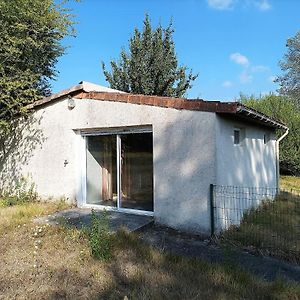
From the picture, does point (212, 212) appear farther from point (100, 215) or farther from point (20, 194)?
point (20, 194)

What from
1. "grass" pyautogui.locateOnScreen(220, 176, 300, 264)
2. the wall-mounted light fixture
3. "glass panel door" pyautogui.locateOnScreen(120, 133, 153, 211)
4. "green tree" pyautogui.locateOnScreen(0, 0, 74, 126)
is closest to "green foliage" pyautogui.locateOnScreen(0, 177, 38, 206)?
"green tree" pyautogui.locateOnScreen(0, 0, 74, 126)

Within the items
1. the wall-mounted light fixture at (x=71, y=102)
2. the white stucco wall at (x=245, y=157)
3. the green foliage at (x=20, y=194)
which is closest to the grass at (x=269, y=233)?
the white stucco wall at (x=245, y=157)

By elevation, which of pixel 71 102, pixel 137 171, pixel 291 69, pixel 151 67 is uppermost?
pixel 291 69

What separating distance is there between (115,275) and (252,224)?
14.0ft

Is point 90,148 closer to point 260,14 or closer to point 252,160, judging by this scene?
point 252,160

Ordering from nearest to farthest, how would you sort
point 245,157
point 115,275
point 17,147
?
point 115,275
point 245,157
point 17,147

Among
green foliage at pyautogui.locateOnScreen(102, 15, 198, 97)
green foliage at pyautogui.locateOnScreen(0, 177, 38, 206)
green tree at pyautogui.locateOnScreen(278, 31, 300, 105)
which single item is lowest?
green foliage at pyautogui.locateOnScreen(0, 177, 38, 206)

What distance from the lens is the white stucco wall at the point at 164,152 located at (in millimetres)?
8172

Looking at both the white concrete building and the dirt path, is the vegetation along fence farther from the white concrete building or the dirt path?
the dirt path

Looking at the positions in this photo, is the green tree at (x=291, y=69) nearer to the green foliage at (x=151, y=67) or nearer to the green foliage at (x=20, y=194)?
the green foliage at (x=151, y=67)

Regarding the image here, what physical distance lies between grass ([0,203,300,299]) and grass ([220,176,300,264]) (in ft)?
5.84

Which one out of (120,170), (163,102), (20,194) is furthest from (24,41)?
(163,102)

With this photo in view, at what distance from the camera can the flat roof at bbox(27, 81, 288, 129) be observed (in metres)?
7.85

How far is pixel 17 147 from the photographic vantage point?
40.5ft
